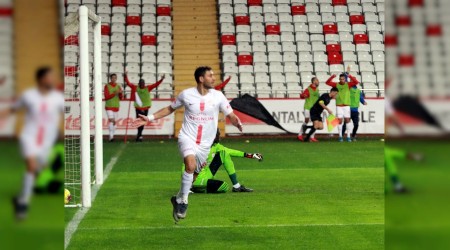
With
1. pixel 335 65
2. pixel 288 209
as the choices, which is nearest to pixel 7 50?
pixel 288 209

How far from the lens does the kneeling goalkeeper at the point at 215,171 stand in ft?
39.6

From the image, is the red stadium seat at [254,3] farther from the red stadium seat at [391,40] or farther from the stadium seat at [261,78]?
the red stadium seat at [391,40]

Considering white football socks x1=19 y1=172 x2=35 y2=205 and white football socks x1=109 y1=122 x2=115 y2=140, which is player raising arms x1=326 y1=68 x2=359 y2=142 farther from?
white football socks x1=19 y1=172 x2=35 y2=205

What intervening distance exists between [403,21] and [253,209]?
9.71 meters

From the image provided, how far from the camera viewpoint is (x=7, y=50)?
830mm

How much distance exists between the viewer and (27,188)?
852mm

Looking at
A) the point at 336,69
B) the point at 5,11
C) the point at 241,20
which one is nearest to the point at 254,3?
the point at 241,20

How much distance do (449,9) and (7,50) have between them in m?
0.48

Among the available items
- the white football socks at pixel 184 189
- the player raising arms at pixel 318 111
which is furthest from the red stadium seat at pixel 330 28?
the white football socks at pixel 184 189

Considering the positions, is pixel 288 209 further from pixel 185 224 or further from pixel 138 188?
pixel 138 188

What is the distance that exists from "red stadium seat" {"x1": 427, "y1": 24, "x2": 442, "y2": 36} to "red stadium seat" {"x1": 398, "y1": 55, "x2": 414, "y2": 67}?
0.11 feet

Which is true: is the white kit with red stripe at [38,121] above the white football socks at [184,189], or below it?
above

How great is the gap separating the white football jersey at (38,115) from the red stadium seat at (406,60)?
14.9 inches

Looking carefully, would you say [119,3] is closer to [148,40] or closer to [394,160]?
[148,40]
